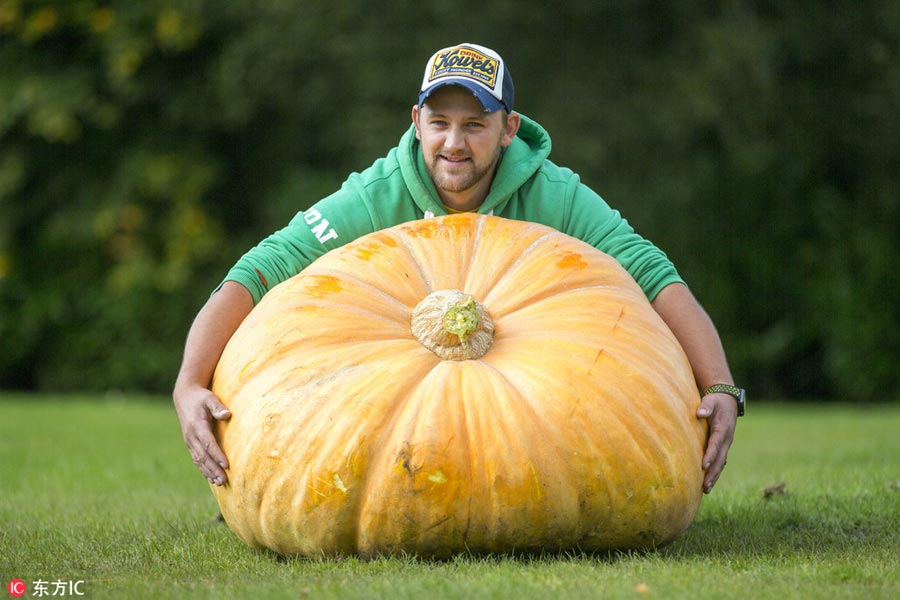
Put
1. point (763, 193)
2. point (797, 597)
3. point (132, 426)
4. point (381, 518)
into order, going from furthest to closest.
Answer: point (763, 193), point (132, 426), point (381, 518), point (797, 597)

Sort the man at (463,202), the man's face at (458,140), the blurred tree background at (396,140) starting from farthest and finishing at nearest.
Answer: the blurred tree background at (396,140)
the man's face at (458,140)
the man at (463,202)

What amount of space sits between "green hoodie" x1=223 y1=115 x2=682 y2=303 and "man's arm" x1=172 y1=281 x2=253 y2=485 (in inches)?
4.2

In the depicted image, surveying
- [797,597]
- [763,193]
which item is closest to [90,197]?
[763,193]

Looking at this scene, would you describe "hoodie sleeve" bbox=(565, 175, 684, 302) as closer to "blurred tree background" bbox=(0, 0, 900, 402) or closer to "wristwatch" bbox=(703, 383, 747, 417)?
"wristwatch" bbox=(703, 383, 747, 417)

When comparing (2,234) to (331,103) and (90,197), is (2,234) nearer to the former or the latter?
(90,197)

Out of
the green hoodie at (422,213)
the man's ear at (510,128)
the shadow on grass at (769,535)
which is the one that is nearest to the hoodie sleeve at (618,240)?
the green hoodie at (422,213)

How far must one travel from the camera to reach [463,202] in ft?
14.4

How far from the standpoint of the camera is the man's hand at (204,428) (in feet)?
11.7

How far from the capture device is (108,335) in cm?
1282

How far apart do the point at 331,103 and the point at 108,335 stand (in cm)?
360

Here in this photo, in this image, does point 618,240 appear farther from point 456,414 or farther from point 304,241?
point 456,414

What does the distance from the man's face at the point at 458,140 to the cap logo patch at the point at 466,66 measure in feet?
0.20

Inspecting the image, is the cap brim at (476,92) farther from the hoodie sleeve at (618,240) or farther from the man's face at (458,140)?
the hoodie sleeve at (618,240)

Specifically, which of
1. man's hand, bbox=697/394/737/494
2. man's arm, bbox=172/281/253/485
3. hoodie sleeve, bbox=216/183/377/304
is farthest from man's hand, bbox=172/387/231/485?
man's hand, bbox=697/394/737/494
